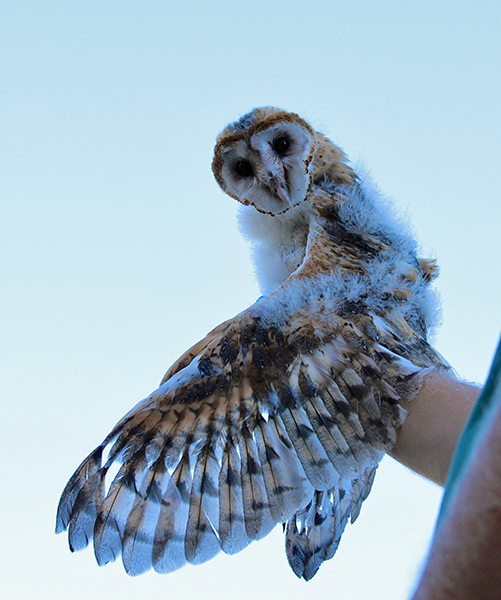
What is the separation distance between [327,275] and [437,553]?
97cm

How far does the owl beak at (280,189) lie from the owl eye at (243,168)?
128 mm

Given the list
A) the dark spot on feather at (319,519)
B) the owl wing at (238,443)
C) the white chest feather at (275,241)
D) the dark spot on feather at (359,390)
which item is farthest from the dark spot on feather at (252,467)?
the white chest feather at (275,241)

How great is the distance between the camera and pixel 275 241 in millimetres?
1600

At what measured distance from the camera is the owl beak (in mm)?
1507

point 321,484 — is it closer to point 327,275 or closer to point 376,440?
point 376,440

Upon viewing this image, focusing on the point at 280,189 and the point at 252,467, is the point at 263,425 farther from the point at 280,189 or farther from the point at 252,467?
the point at 280,189

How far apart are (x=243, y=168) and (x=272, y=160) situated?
0.12 metres

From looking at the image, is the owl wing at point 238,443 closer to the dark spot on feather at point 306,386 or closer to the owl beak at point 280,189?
the dark spot on feather at point 306,386

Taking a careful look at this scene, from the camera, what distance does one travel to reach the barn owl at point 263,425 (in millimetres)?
954

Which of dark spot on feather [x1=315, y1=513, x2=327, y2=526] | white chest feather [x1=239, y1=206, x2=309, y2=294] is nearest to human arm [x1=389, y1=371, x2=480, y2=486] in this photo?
dark spot on feather [x1=315, y1=513, x2=327, y2=526]

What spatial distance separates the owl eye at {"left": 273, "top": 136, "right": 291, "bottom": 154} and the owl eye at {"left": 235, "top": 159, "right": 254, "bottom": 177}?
0.10m

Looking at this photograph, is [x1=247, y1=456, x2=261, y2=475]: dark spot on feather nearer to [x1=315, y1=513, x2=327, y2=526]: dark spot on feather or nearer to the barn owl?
the barn owl

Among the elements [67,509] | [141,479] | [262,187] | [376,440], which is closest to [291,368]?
[376,440]

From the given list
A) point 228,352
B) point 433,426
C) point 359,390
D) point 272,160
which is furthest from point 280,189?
point 433,426
